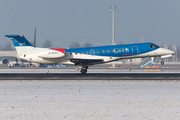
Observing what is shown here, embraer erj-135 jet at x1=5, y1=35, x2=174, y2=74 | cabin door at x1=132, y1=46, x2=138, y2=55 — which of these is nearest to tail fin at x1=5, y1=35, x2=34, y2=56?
embraer erj-135 jet at x1=5, y1=35, x2=174, y2=74

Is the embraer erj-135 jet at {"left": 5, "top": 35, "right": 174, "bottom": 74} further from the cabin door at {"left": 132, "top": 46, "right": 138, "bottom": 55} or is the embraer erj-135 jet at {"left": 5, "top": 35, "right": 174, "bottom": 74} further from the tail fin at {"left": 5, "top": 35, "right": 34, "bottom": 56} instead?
the tail fin at {"left": 5, "top": 35, "right": 34, "bottom": 56}

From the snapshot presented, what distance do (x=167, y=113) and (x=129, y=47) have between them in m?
21.1

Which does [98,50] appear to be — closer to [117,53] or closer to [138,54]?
[117,53]

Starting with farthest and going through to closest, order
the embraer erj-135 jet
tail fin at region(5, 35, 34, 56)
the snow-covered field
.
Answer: tail fin at region(5, 35, 34, 56), the embraer erj-135 jet, the snow-covered field

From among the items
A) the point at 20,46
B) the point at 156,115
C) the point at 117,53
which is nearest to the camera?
the point at 156,115

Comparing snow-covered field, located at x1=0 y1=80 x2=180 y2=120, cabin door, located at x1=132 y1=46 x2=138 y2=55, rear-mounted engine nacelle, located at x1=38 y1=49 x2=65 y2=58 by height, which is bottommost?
snow-covered field, located at x1=0 y1=80 x2=180 y2=120

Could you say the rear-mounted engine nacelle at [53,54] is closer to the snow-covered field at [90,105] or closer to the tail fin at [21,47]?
the tail fin at [21,47]

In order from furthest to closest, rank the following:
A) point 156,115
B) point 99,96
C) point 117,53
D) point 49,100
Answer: point 117,53 → point 99,96 → point 49,100 → point 156,115

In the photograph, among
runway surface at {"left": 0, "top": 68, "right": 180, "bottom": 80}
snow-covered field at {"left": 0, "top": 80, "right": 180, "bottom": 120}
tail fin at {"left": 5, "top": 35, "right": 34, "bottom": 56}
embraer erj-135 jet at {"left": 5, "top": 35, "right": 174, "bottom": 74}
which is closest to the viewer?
snow-covered field at {"left": 0, "top": 80, "right": 180, "bottom": 120}

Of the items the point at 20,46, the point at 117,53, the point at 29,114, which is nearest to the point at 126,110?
the point at 29,114

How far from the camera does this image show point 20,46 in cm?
3419

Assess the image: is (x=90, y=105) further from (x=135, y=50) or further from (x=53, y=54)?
(x=135, y=50)

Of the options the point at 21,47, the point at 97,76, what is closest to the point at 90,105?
the point at 97,76

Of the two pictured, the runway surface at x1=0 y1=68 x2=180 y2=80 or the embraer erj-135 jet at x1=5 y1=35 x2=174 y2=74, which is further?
the embraer erj-135 jet at x1=5 y1=35 x2=174 y2=74
